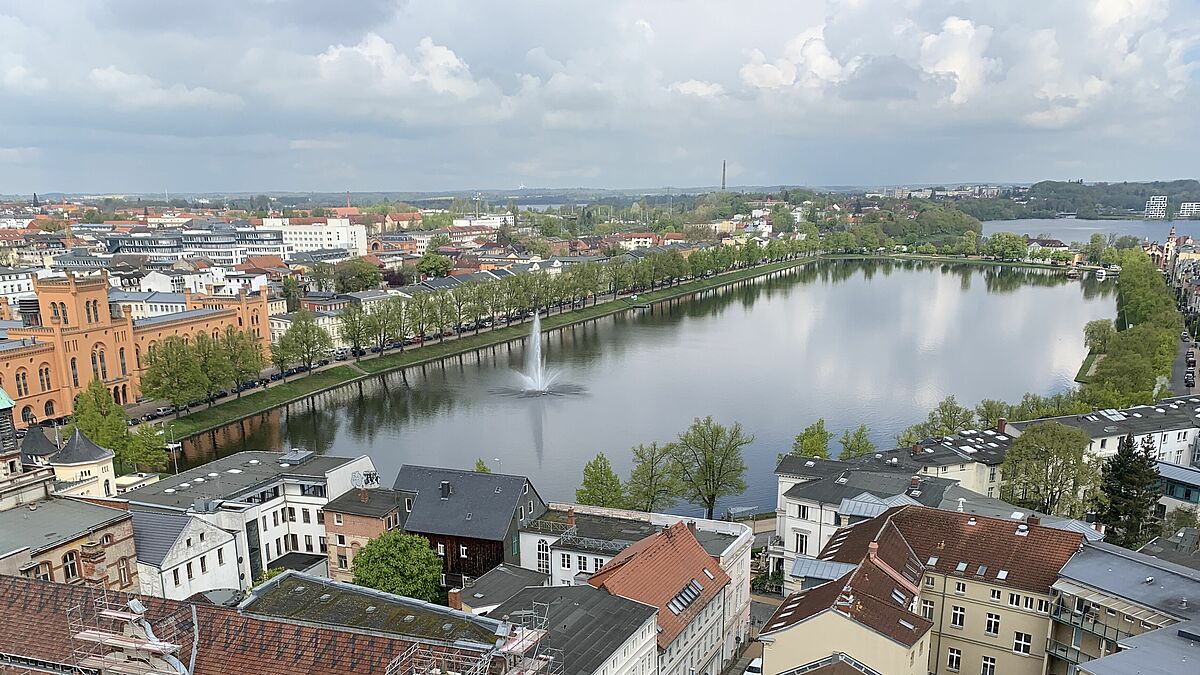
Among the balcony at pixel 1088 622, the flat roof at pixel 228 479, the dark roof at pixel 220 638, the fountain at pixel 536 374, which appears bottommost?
the fountain at pixel 536 374

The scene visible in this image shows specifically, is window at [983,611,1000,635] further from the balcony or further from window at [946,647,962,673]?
the balcony

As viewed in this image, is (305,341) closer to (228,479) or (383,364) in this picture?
(383,364)

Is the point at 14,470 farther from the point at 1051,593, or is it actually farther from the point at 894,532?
the point at 1051,593

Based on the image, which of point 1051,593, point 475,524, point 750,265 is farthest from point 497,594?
point 750,265

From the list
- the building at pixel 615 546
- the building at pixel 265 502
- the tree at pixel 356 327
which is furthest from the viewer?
the tree at pixel 356 327

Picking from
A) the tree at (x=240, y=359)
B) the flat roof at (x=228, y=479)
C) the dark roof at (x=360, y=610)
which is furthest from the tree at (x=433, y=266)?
the dark roof at (x=360, y=610)

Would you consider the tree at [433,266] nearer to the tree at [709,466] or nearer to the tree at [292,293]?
the tree at [292,293]
